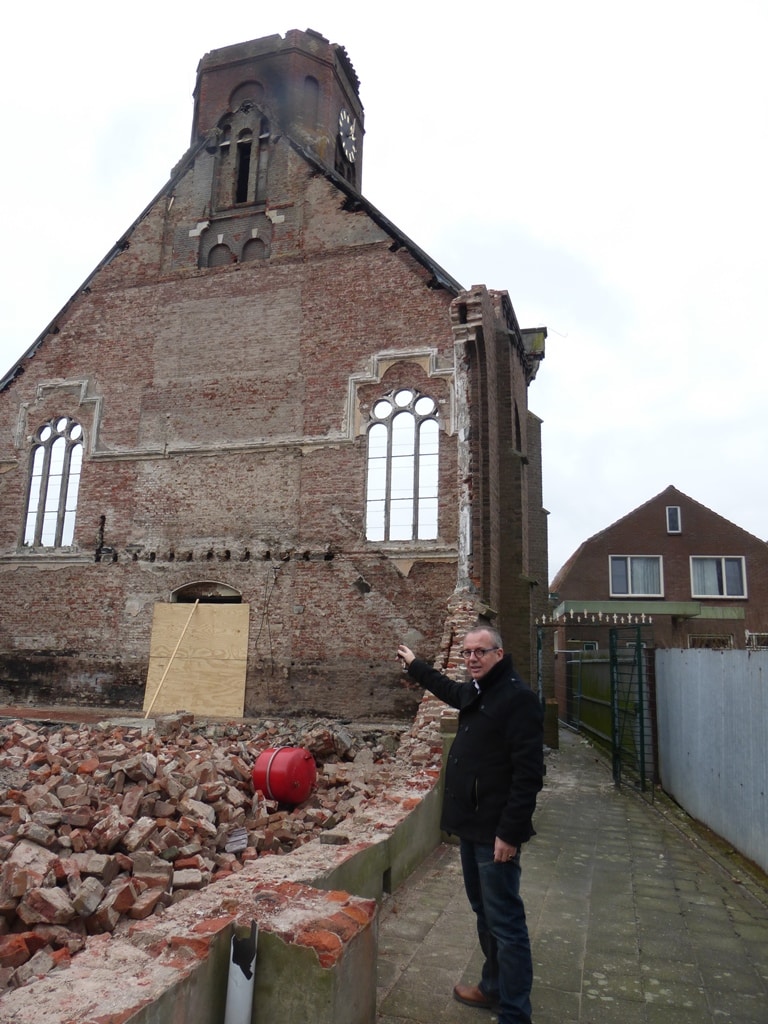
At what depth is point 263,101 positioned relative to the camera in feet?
61.3

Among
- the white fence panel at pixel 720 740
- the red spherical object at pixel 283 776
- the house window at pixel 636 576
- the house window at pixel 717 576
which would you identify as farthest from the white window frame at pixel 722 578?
the red spherical object at pixel 283 776

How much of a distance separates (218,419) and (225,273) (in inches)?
147

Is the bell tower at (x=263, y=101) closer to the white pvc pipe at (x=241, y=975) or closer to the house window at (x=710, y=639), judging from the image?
the white pvc pipe at (x=241, y=975)

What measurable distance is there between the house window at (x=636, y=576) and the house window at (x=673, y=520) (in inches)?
55.0

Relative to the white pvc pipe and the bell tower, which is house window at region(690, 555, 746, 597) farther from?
the white pvc pipe

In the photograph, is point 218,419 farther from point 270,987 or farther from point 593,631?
point 593,631

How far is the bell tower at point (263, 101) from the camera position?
707 inches

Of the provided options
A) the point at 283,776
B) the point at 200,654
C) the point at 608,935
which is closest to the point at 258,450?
the point at 200,654

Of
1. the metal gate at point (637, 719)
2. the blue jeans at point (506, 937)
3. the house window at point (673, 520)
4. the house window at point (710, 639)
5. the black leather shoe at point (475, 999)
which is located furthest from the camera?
the house window at point (673, 520)

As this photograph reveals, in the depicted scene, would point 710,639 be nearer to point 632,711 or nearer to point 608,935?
point 632,711

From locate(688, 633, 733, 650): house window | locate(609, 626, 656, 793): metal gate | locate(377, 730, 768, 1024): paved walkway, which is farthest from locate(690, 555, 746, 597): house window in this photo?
locate(377, 730, 768, 1024): paved walkway

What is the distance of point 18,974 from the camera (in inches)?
156

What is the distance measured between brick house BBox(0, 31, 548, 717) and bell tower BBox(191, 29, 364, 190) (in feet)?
0.24

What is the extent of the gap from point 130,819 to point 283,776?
213 cm
